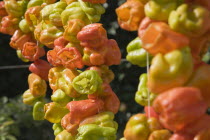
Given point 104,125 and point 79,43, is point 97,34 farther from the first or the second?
point 104,125

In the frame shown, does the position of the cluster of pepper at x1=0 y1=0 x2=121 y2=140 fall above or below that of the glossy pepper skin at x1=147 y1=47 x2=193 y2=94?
below

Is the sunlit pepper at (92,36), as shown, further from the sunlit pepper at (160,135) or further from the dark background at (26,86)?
the dark background at (26,86)

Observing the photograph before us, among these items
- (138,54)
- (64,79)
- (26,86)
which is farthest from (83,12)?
(26,86)

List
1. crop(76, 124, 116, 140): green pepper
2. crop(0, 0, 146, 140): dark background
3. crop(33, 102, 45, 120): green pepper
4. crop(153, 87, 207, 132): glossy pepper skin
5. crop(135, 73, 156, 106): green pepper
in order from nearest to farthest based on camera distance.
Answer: crop(153, 87, 207, 132): glossy pepper skin
crop(135, 73, 156, 106): green pepper
crop(76, 124, 116, 140): green pepper
crop(33, 102, 45, 120): green pepper
crop(0, 0, 146, 140): dark background

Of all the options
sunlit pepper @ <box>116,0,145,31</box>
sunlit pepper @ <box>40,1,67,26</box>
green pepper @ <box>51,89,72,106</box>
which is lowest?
green pepper @ <box>51,89,72,106</box>

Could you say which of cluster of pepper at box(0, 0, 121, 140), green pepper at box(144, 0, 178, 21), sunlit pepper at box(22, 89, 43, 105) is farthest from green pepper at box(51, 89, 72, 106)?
green pepper at box(144, 0, 178, 21)

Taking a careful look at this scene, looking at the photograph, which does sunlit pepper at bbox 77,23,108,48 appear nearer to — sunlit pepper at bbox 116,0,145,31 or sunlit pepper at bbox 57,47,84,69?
sunlit pepper at bbox 57,47,84,69

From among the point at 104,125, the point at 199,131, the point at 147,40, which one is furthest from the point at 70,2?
the point at 199,131
